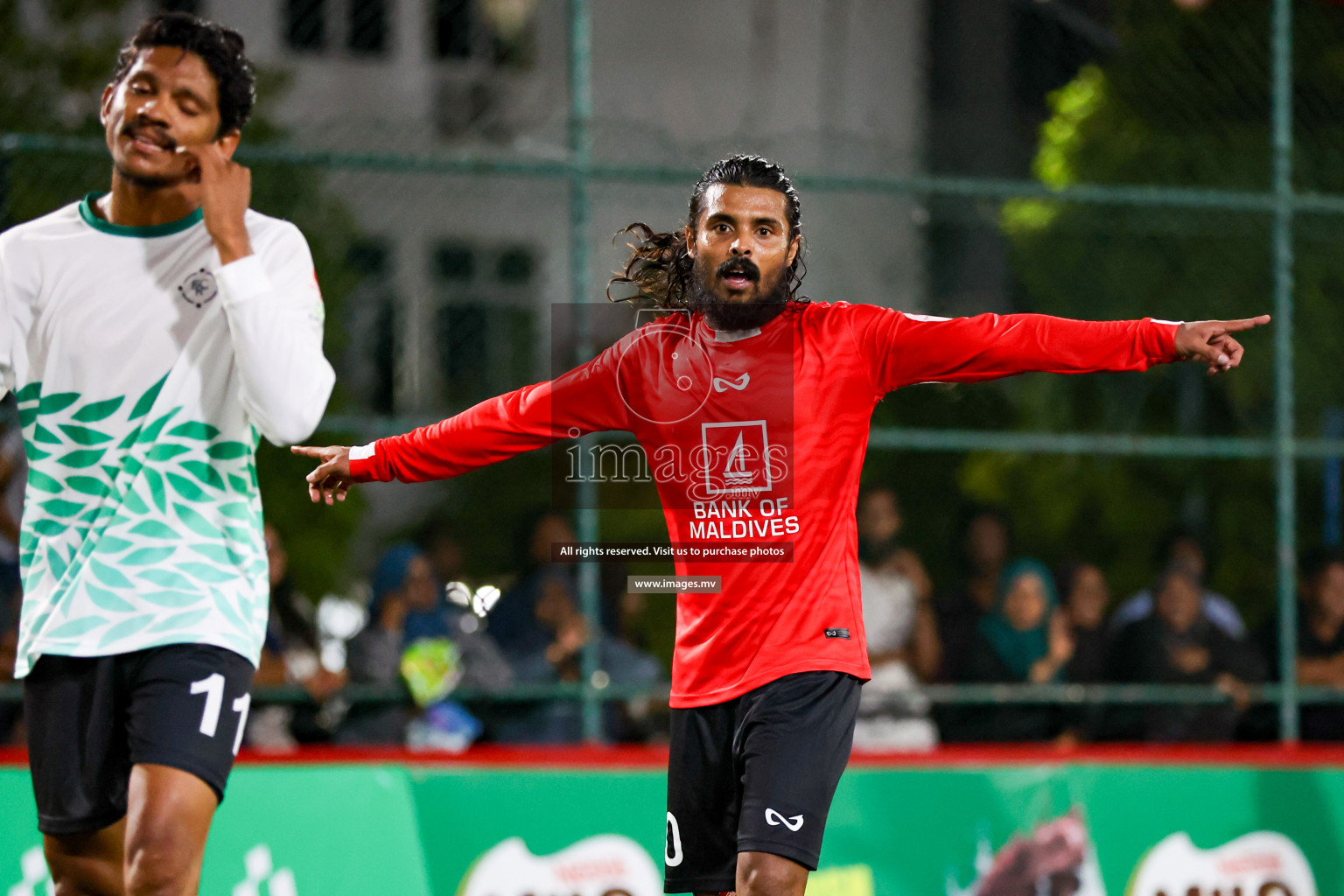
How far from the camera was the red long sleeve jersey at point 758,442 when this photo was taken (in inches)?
139

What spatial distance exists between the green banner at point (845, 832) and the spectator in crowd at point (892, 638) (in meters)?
0.73

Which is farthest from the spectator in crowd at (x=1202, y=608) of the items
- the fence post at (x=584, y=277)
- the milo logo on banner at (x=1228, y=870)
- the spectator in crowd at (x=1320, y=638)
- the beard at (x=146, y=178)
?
the beard at (x=146, y=178)

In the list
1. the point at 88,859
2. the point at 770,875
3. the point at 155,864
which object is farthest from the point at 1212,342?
the point at 88,859

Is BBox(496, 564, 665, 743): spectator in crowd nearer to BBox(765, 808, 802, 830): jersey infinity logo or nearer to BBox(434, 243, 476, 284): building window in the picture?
BBox(765, 808, 802, 830): jersey infinity logo

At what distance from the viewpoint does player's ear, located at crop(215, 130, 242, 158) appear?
343 centimetres

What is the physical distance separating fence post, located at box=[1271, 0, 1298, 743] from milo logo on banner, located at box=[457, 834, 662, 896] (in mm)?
3007

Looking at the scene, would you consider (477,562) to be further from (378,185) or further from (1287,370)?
(1287,370)

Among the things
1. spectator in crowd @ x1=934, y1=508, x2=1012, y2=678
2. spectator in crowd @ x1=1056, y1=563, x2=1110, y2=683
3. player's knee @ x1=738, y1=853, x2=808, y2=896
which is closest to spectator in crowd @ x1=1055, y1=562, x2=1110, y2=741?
spectator in crowd @ x1=1056, y1=563, x2=1110, y2=683

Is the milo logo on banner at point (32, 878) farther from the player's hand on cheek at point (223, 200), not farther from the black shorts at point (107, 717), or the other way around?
the player's hand on cheek at point (223, 200)

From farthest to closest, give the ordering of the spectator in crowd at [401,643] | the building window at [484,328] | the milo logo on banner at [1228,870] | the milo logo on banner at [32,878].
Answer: the building window at [484,328] → the spectator in crowd at [401,643] → the milo logo on banner at [1228,870] → the milo logo on banner at [32,878]

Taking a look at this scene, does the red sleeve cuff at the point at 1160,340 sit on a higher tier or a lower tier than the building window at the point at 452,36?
lower

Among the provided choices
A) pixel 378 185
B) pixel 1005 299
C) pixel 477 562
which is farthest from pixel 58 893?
pixel 477 562

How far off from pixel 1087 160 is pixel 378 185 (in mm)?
9152

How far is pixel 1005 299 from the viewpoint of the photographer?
33.8 ft
